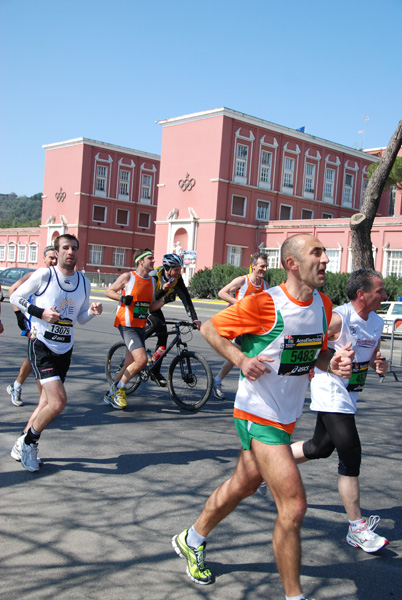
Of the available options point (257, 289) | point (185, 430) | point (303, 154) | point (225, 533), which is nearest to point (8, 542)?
point (225, 533)

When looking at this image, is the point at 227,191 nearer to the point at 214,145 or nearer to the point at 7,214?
the point at 214,145

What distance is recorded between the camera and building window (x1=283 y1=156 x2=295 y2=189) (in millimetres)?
51281

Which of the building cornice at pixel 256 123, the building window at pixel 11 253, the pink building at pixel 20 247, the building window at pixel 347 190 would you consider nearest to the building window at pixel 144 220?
the pink building at pixel 20 247

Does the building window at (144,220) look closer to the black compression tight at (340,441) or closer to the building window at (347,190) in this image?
the building window at (347,190)

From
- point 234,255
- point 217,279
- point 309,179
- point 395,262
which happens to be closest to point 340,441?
point 217,279

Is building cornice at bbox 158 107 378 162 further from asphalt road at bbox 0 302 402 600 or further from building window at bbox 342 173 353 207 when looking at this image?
asphalt road at bbox 0 302 402 600

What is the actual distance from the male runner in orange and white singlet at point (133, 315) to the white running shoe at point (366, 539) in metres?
3.80

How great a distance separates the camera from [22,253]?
6988cm

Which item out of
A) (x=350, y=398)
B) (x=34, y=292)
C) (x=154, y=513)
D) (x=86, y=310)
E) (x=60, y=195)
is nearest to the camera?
(x=350, y=398)

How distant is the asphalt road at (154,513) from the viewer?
3412 mm

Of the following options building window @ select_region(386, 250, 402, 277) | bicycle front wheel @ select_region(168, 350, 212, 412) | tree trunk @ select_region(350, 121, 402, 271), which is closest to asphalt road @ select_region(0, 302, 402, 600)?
bicycle front wheel @ select_region(168, 350, 212, 412)

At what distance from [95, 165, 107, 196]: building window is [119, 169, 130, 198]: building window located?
6.39 feet

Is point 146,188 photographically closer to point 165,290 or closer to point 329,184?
point 329,184

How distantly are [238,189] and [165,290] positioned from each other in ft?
134
